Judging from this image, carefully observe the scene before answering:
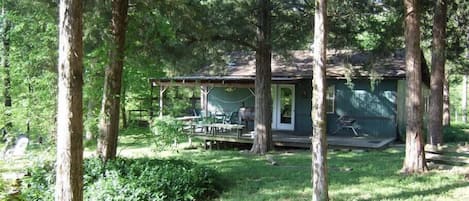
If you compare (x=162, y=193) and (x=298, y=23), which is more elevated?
(x=298, y=23)

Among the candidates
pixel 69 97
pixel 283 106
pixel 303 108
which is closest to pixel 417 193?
pixel 69 97

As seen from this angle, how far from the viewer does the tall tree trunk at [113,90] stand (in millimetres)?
8961

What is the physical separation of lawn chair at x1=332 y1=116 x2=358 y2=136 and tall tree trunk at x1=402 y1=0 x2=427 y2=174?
27.6 ft

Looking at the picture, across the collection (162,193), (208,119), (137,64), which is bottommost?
(162,193)

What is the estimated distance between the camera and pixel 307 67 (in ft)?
62.7

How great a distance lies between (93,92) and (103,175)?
234 cm

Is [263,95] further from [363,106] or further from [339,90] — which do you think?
[363,106]

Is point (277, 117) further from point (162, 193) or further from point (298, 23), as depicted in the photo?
point (162, 193)

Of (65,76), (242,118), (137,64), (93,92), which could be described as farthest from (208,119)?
(65,76)

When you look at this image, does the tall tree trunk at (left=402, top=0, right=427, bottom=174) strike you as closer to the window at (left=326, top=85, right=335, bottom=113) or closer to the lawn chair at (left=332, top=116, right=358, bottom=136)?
the lawn chair at (left=332, top=116, right=358, bottom=136)

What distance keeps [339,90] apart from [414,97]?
917 centimetres

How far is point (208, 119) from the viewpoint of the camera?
1781 cm

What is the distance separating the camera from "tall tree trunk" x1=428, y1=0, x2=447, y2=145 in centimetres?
1405

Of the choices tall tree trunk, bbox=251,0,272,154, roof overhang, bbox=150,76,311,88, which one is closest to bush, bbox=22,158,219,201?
tall tree trunk, bbox=251,0,272,154
